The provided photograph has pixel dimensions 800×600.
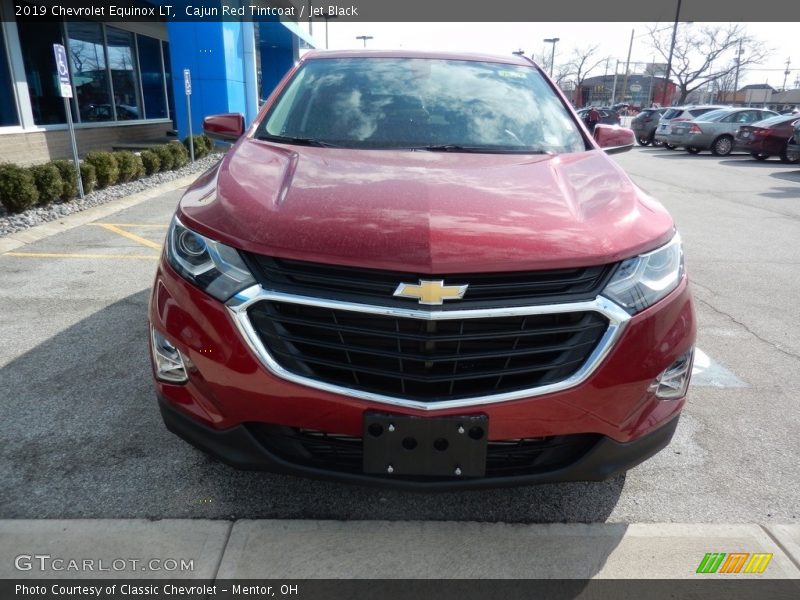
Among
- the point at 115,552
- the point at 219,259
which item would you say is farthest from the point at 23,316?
the point at 219,259

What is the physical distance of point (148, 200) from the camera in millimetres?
9297

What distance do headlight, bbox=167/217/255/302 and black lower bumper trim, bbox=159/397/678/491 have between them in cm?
46

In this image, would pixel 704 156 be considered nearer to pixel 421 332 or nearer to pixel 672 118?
pixel 672 118

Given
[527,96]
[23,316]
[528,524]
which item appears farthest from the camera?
[23,316]

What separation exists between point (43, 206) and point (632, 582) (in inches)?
321

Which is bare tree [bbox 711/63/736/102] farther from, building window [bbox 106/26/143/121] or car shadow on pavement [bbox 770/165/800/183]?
building window [bbox 106/26/143/121]

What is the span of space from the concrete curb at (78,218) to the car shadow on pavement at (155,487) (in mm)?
4079

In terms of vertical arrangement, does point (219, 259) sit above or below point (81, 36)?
below

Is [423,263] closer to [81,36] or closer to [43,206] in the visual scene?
[43,206]

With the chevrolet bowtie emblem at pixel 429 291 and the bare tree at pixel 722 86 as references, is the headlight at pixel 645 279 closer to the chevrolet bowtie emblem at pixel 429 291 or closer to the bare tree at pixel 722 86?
the chevrolet bowtie emblem at pixel 429 291

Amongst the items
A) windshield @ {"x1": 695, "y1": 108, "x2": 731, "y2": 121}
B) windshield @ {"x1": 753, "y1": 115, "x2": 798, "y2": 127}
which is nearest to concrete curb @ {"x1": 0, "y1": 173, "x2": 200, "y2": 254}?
windshield @ {"x1": 753, "y1": 115, "x2": 798, "y2": 127}

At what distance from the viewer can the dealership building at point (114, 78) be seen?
1116 cm

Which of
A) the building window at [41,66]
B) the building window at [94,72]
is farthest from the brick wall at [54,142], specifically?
the building window at [41,66]

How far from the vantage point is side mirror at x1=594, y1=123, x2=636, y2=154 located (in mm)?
3631
